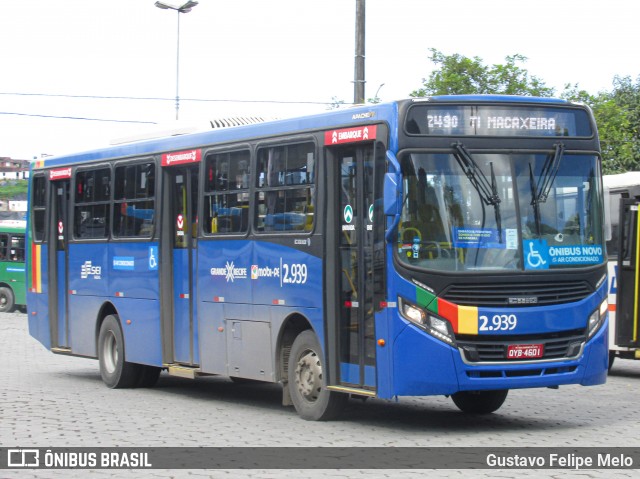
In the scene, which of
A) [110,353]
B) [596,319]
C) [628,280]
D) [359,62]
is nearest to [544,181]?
[596,319]

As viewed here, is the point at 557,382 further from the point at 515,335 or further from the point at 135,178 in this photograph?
the point at 135,178

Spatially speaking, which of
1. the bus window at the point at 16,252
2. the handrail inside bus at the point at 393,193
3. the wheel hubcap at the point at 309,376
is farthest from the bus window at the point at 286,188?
the bus window at the point at 16,252

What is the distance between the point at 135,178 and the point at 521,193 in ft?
22.6

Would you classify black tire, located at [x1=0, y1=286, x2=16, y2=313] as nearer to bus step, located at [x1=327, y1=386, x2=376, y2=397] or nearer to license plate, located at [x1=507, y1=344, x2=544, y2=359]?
bus step, located at [x1=327, y1=386, x2=376, y2=397]

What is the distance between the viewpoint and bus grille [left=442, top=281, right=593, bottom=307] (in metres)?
10.9

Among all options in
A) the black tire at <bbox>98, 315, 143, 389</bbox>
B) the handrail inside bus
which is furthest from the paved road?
the handrail inside bus

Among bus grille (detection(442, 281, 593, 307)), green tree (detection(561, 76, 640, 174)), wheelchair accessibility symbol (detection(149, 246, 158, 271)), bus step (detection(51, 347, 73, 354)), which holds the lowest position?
bus step (detection(51, 347, 73, 354))

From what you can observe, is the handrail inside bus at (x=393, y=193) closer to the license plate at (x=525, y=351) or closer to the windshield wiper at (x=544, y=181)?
the windshield wiper at (x=544, y=181)

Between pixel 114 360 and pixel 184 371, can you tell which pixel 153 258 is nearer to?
pixel 184 371

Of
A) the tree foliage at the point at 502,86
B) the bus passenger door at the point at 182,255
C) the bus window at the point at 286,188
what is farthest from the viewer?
the tree foliage at the point at 502,86

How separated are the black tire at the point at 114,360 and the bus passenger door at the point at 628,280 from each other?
7.10 m

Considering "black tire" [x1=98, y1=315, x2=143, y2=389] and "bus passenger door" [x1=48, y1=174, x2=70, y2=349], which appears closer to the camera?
"black tire" [x1=98, y1=315, x2=143, y2=389]

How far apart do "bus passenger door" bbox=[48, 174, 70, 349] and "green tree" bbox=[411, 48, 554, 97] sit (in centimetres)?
1444

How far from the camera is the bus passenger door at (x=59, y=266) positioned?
1836 cm
